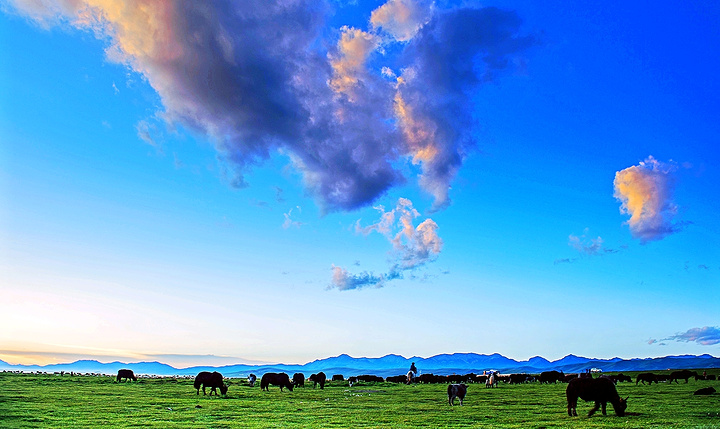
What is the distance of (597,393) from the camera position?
24938 millimetres

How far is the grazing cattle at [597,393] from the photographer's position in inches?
963

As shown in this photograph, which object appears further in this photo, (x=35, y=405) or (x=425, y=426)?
(x=35, y=405)

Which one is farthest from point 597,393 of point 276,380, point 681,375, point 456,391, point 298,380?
point 681,375

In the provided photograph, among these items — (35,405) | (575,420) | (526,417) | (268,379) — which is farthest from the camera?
(268,379)

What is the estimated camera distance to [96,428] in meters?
20.4

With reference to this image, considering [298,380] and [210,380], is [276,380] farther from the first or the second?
[210,380]

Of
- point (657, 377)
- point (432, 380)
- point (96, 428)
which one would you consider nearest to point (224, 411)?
point (96, 428)

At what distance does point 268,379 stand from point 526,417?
36.8 m

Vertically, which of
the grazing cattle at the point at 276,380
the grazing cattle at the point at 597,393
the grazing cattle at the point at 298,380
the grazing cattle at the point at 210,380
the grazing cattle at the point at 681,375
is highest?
the grazing cattle at the point at 597,393

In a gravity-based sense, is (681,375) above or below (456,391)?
below

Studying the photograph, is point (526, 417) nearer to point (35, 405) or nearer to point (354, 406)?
point (354, 406)

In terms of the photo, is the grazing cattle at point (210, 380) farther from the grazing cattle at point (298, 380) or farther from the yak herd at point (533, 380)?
the grazing cattle at point (298, 380)

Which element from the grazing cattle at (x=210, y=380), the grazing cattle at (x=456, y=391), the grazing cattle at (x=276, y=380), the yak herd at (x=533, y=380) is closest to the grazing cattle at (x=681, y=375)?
the yak herd at (x=533, y=380)

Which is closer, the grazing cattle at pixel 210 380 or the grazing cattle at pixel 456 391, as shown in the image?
the grazing cattle at pixel 456 391
